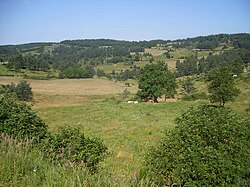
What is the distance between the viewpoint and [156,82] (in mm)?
51531

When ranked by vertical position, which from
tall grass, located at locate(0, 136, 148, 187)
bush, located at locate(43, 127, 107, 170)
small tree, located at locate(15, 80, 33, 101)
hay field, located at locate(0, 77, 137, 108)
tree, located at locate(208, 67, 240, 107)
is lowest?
hay field, located at locate(0, 77, 137, 108)

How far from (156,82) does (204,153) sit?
147 feet

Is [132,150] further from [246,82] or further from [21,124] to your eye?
[246,82]

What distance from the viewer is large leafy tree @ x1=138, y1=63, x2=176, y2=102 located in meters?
50.9

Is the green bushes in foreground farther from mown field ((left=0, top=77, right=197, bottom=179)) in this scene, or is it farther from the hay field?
A: the hay field

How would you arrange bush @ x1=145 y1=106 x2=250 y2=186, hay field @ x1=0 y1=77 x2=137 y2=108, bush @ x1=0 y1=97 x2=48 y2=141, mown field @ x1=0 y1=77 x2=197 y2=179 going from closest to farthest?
1. bush @ x1=145 y1=106 x2=250 y2=186
2. bush @ x1=0 y1=97 x2=48 y2=141
3. mown field @ x1=0 y1=77 x2=197 y2=179
4. hay field @ x1=0 y1=77 x2=137 y2=108

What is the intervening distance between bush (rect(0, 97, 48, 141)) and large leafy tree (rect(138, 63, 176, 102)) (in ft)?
132

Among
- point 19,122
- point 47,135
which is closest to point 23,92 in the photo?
point 47,135

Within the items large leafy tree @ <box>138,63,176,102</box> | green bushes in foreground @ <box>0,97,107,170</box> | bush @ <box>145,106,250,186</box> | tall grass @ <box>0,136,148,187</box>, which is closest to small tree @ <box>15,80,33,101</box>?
large leafy tree @ <box>138,63,176,102</box>

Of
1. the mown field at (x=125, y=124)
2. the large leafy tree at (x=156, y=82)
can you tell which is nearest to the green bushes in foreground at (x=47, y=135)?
the mown field at (x=125, y=124)

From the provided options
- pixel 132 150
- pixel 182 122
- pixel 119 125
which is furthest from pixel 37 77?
pixel 182 122

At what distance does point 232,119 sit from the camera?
331 inches

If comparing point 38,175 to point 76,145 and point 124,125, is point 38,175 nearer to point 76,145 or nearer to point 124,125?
point 76,145

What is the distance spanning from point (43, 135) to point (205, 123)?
6.38m
